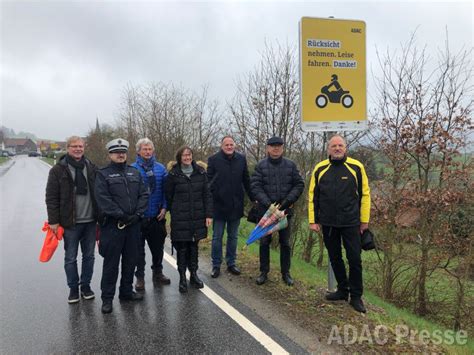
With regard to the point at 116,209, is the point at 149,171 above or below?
above

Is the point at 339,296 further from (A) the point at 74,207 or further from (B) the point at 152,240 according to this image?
(A) the point at 74,207

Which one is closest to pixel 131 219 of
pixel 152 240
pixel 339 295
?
pixel 152 240

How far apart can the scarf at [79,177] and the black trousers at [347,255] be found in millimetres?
3024

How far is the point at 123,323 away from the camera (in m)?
4.00

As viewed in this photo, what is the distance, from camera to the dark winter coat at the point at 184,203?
4.87 metres

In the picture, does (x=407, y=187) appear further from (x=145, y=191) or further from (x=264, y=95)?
(x=145, y=191)

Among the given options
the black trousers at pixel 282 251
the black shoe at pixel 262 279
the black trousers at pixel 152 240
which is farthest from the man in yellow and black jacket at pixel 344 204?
the black trousers at pixel 152 240

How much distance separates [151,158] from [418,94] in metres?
4.86

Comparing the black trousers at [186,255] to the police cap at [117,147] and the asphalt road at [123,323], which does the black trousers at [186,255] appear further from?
the police cap at [117,147]

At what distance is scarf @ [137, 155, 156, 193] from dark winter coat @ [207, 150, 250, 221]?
862 mm

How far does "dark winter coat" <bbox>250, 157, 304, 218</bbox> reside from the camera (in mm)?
4930

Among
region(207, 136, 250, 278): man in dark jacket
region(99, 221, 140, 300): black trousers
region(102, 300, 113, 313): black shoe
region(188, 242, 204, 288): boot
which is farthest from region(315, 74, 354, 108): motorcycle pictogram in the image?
region(102, 300, 113, 313): black shoe

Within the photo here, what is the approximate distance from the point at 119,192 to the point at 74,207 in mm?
634

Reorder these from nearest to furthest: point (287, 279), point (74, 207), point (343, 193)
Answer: point (343, 193)
point (74, 207)
point (287, 279)
